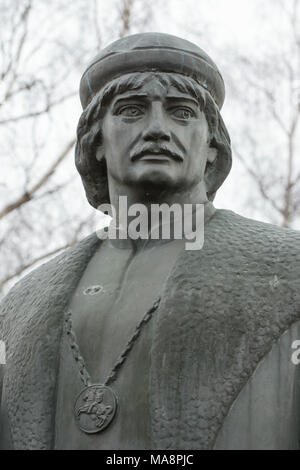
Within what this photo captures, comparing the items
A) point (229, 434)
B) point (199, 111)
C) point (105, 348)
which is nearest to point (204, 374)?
point (229, 434)

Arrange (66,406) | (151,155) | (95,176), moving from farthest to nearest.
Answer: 1. (95,176)
2. (151,155)
3. (66,406)

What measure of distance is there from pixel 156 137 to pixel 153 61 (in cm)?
41

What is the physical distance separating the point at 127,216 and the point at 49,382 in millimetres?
927

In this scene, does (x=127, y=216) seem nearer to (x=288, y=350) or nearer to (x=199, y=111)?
(x=199, y=111)

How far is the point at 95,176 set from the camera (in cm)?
531

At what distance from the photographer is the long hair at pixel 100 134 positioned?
4961 mm

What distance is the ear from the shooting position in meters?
5.23

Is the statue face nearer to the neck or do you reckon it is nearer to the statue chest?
the neck

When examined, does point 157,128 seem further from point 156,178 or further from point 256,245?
point 256,245

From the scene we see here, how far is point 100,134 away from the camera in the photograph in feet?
17.0

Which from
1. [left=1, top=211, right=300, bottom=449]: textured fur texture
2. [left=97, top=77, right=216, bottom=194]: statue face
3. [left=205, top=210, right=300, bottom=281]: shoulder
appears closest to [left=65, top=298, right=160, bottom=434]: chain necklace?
[left=1, top=211, right=300, bottom=449]: textured fur texture

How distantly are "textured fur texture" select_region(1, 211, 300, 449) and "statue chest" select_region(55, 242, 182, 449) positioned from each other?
0.22 feet

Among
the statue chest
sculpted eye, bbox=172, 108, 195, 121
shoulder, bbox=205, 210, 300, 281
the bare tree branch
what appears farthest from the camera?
the bare tree branch

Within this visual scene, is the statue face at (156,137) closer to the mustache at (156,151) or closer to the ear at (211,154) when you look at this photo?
the mustache at (156,151)
